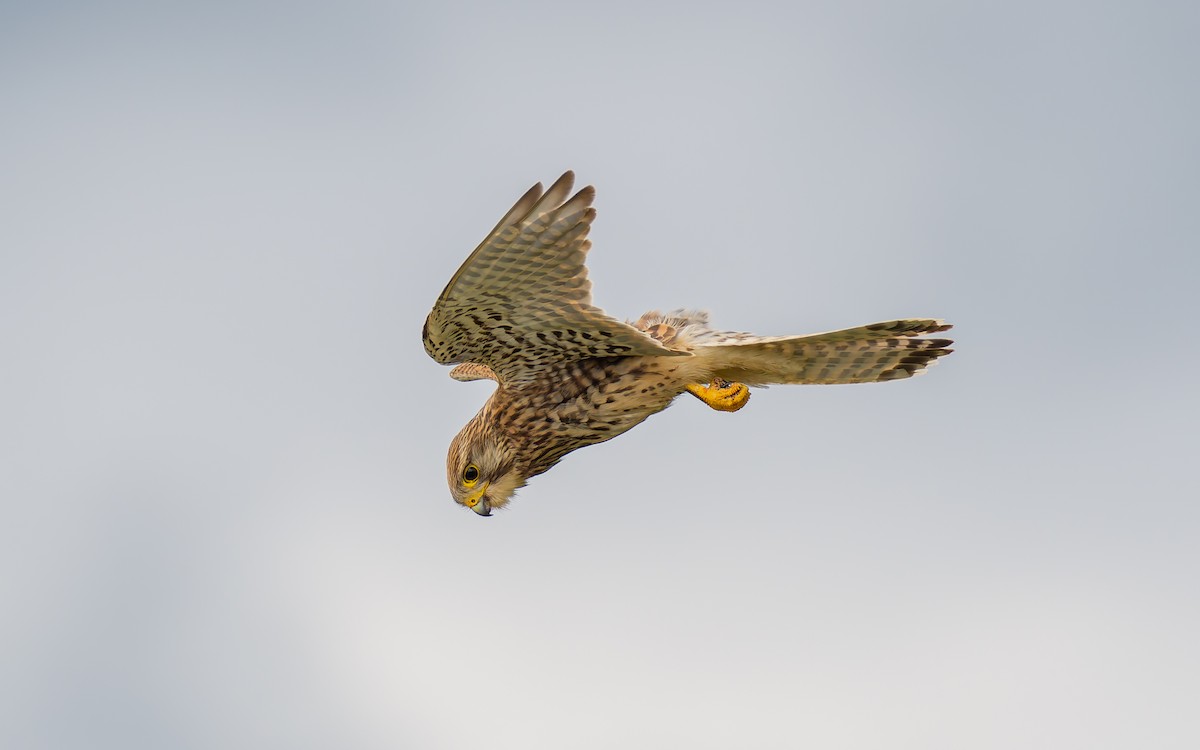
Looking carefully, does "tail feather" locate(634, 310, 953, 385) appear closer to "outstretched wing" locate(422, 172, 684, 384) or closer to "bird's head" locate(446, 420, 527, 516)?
"outstretched wing" locate(422, 172, 684, 384)

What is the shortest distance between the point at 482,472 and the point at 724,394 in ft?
5.26

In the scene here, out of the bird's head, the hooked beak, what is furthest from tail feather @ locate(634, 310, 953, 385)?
the hooked beak

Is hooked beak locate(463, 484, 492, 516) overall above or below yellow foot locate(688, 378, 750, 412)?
below

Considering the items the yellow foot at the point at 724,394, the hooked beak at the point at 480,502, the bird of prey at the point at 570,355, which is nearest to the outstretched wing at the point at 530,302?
the bird of prey at the point at 570,355

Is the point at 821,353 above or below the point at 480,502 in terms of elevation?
above

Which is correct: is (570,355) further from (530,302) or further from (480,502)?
(480,502)

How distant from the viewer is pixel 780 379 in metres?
8.05

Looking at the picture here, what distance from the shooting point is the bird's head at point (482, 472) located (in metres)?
8.27

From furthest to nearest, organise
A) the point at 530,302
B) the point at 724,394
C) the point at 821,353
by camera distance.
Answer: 1. the point at 724,394
2. the point at 821,353
3. the point at 530,302

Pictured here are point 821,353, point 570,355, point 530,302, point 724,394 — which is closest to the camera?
point 530,302

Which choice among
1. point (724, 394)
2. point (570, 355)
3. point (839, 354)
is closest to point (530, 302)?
point (570, 355)

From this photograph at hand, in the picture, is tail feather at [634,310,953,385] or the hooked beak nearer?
tail feather at [634,310,953,385]

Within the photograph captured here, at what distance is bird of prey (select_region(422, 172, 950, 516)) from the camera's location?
6.89 metres

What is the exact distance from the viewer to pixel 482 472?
27.4 feet
